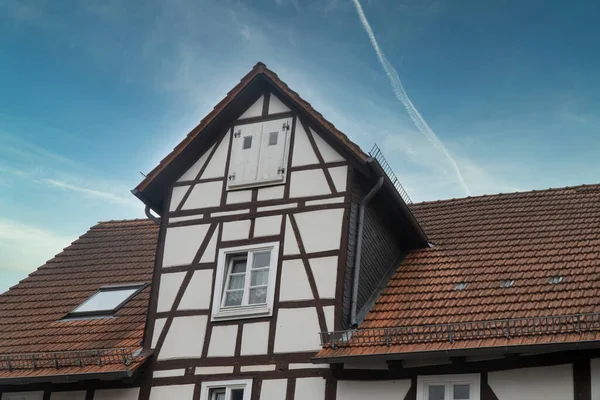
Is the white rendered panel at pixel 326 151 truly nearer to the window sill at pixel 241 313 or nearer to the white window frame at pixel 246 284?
the white window frame at pixel 246 284

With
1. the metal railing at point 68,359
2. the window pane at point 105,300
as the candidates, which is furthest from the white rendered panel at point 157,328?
the window pane at point 105,300

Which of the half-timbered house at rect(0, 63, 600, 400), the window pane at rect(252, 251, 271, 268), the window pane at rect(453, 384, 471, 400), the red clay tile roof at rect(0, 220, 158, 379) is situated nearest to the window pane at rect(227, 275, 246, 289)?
the half-timbered house at rect(0, 63, 600, 400)

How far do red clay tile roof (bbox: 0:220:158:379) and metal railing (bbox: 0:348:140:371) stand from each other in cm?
10

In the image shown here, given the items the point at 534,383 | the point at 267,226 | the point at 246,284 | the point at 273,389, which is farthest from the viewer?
the point at 267,226

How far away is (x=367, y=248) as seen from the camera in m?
17.8

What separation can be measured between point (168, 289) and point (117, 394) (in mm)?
2125

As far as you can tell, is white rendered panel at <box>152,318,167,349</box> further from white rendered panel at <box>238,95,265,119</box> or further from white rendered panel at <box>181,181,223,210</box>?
white rendered panel at <box>238,95,265,119</box>

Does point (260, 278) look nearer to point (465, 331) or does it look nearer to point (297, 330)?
point (297, 330)

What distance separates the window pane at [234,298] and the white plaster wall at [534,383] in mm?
4895

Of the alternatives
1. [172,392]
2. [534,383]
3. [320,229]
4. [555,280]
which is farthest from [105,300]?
[534,383]

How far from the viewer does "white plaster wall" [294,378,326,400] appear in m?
15.8

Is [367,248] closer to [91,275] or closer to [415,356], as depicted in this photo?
[415,356]

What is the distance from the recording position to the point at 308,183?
18078mm

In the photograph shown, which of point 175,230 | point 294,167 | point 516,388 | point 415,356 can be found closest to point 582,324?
point 516,388
